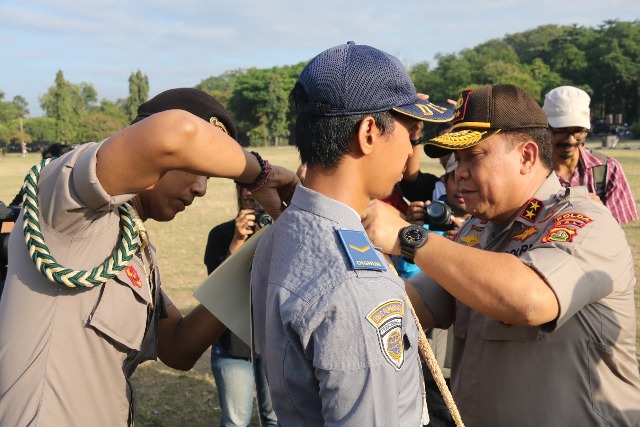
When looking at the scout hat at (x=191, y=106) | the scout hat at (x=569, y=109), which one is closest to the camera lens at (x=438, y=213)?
the scout hat at (x=569, y=109)

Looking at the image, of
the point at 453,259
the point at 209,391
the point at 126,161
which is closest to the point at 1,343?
the point at 126,161

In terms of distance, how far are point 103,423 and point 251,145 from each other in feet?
305

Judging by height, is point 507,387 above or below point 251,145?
above

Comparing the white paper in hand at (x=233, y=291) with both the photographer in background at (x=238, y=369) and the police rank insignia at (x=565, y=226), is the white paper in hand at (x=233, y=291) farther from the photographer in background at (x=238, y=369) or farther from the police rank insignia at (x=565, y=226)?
the photographer in background at (x=238, y=369)

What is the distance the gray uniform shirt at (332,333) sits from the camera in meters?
1.47

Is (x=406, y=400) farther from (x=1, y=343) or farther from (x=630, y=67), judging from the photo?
(x=630, y=67)

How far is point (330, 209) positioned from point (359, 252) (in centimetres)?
18

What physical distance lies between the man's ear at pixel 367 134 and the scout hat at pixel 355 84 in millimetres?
29

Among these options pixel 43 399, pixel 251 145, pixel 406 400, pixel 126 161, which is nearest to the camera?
pixel 406 400

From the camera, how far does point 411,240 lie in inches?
95.1

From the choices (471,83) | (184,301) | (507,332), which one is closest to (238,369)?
(507,332)

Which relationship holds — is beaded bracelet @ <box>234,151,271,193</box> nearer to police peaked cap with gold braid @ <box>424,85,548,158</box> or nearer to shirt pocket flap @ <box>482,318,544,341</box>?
police peaked cap with gold braid @ <box>424,85,548,158</box>

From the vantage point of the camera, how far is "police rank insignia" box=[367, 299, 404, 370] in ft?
4.93

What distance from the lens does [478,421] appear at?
2.72 meters
